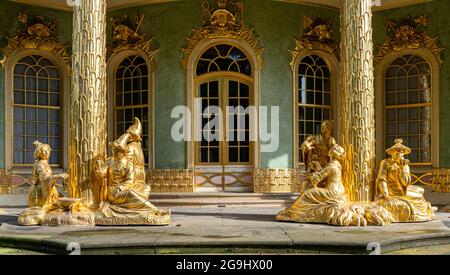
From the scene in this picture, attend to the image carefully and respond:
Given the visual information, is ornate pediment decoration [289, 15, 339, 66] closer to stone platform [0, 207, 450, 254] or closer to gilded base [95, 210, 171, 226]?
stone platform [0, 207, 450, 254]

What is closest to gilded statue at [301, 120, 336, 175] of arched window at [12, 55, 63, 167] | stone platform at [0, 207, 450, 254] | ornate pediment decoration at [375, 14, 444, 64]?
stone platform at [0, 207, 450, 254]

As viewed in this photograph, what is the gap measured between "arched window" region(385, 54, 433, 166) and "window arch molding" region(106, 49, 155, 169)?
5510mm

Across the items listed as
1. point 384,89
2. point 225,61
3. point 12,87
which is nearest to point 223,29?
point 225,61

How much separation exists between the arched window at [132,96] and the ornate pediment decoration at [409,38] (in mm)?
5541

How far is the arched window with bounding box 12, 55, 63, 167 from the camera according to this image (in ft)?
46.6

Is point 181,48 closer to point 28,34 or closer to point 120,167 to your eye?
point 28,34

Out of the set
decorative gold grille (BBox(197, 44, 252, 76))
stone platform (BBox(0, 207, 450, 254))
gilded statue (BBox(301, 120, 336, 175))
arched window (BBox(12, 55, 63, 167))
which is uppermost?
decorative gold grille (BBox(197, 44, 252, 76))

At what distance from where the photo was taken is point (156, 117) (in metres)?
14.4

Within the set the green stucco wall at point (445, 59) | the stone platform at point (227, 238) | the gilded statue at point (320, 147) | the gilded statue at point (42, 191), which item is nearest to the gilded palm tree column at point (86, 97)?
the gilded statue at point (42, 191)

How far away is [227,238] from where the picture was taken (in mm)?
7555

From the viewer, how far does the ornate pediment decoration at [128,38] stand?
47.4ft

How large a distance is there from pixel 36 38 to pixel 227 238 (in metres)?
8.72

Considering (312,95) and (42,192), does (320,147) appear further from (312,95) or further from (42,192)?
(42,192)
